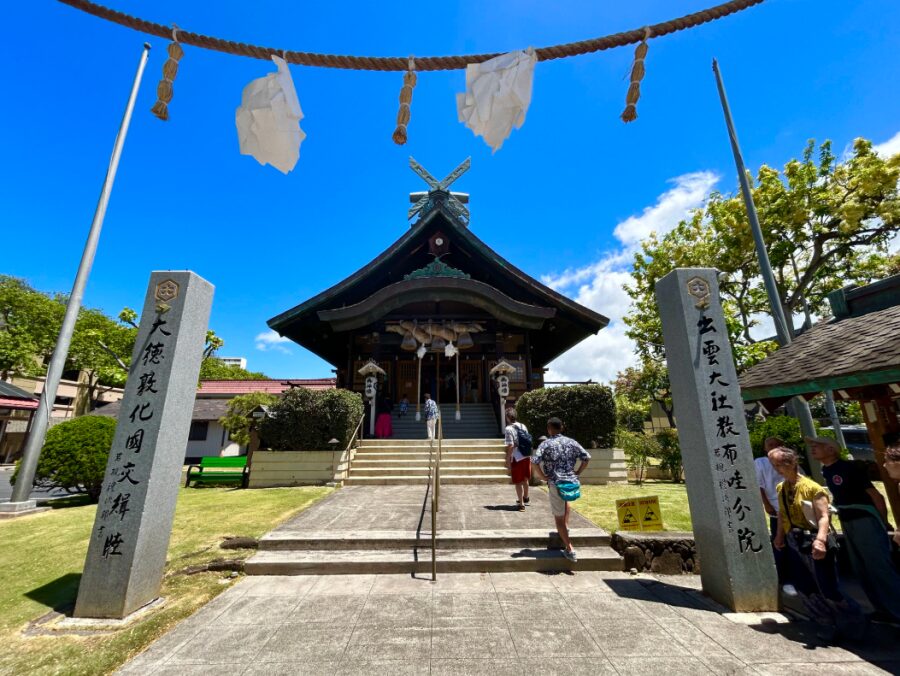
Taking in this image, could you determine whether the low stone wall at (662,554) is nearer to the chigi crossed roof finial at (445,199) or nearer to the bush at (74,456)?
the bush at (74,456)

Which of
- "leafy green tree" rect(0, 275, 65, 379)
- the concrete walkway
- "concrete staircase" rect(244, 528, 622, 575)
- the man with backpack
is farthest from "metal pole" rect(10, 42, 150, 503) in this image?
"leafy green tree" rect(0, 275, 65, 379)

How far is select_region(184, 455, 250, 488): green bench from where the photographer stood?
416 inches

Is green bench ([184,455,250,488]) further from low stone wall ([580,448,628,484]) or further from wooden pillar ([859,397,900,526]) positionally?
wooden pillar ([859,397,900,526])

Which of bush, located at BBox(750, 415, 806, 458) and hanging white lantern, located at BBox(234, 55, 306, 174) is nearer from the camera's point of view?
hanging white lantern, located at BBox(234, 55, 306, 174)

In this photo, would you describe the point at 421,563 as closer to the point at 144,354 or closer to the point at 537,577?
the point at 537,577

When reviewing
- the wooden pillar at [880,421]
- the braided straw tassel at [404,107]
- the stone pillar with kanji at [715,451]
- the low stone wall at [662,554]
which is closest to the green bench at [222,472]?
the low stone wall at [662,554]

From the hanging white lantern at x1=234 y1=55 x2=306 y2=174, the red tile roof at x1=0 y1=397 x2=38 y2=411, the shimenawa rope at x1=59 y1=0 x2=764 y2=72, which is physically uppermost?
the shimenawa rope at x1=59 y1=0 x2=764 y2=72

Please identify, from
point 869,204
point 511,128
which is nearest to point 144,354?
point 511,128

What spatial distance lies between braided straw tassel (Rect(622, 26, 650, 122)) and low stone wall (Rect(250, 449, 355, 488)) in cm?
929

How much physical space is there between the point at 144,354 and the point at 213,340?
27.6m

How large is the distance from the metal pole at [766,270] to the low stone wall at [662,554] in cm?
453

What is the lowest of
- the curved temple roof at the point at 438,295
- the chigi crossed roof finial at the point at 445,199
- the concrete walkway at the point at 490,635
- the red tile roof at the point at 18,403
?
the concrete walkway at the point at 490,635

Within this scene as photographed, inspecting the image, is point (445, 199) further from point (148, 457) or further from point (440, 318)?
point (148, 457)

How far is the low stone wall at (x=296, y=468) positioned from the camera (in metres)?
9.86
